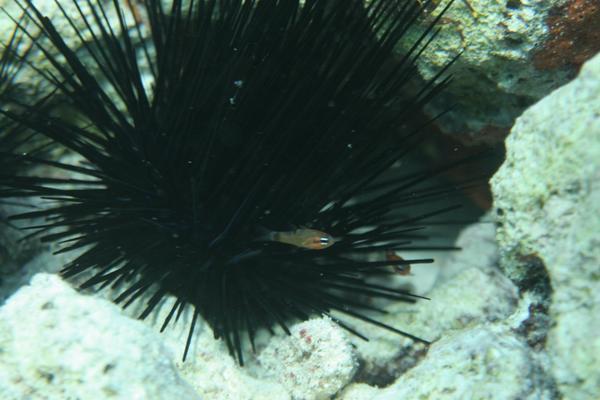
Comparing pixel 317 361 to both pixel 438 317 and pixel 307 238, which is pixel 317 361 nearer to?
pixel 307 238

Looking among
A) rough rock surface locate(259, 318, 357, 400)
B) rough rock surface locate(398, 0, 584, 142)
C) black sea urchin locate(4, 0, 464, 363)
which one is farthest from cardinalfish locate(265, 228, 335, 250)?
rough rock surface locate(398, 0, 584, 142)

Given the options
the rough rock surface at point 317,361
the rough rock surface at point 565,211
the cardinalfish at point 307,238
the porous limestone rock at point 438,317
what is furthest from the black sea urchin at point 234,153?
the rough rock surface at point 565,211

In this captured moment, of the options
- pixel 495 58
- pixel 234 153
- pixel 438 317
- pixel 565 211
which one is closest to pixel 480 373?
pixel 565 211

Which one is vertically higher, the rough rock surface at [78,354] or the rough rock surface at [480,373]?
the rough rock surface at [480,373]

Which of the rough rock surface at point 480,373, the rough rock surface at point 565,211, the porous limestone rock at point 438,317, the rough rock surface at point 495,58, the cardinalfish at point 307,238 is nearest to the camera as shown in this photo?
the rough rock surface at point 565,211

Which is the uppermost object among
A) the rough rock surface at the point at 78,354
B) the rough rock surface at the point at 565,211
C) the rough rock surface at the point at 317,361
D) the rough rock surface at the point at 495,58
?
the rough rock surface at the point at 495,58

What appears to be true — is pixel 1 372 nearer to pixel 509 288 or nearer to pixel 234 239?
pixel 234 239

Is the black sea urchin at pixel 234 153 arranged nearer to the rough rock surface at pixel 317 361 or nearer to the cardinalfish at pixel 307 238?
the cardinalfish at pixel 307 238
